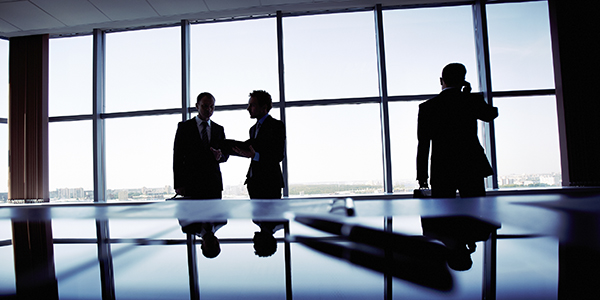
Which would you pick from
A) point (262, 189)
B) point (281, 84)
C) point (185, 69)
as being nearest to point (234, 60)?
point (185, 69)

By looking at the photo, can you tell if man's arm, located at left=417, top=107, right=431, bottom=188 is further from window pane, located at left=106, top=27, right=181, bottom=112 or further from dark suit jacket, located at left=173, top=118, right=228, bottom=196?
window pane, located at left=106, top=27, right=181, bottom=112

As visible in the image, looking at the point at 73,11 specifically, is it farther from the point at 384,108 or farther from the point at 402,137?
the point at 402,137

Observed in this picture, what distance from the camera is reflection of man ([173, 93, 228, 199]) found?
2412mm

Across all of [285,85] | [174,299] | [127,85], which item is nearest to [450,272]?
[174,299]

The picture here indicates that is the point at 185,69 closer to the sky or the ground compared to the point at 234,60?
closer to the ground

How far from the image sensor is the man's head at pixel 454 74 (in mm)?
1896

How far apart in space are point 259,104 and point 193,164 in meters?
0.73

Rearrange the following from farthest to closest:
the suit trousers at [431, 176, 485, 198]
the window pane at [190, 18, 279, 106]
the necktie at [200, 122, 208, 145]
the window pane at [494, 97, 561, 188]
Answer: the window pane at [190, 18, 279, 106] < the window pane at [494, 97, 561, 188] < the necktie at [200, 122, 208, 145] < the suit trousers at [431, 176, 485, 198]

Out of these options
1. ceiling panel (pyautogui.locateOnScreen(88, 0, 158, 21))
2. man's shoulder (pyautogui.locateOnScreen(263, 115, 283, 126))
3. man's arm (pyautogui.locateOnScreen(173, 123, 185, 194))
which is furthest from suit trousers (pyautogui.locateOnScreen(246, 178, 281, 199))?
ceiling panel (pyautogui.locateOnScreen(88, 0, 158, 21))

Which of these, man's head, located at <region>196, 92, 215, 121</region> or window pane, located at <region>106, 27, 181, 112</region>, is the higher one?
window pane, located at <region>106, 27, 181, 112</region>

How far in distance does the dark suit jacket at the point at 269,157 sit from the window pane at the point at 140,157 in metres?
3.03

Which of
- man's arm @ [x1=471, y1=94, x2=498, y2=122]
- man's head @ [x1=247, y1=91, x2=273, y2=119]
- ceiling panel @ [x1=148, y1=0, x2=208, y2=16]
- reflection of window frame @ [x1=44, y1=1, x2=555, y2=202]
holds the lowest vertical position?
man's arm @ [x1=471, y1=94, x2=498, y2=122]

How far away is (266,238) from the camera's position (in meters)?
0.38

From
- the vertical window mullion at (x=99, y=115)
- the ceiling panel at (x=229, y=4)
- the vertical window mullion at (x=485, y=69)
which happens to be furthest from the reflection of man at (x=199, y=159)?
the vertical window mullion at (x=485, y=69)
